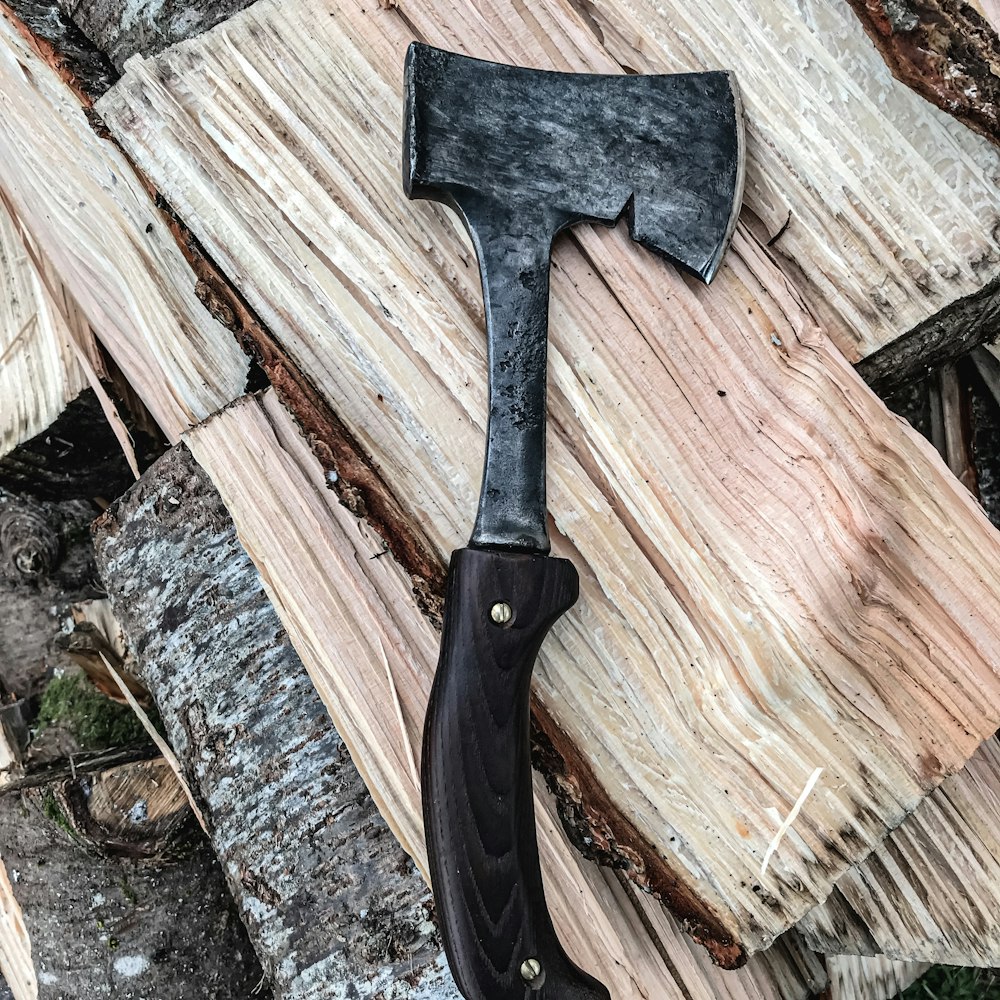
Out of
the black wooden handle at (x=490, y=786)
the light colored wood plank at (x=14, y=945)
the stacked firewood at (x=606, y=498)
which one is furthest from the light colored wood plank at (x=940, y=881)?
the light colored wood plank at (x=14, y=945)

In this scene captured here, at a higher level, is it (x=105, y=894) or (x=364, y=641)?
(x=364, y=641)

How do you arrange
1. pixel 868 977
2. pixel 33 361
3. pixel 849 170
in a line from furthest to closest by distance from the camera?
pixel 33 361, pixel 868 977, pixel 849 170

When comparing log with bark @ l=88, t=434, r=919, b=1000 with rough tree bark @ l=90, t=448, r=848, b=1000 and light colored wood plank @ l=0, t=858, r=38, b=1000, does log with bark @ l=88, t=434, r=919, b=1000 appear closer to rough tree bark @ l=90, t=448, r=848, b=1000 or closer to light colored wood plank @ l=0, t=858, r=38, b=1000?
rough tree bark @ l=90, t=448, r=848, b=1000

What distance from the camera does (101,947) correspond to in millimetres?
1946

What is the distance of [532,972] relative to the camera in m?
1.34

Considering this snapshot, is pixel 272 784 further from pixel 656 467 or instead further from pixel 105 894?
pixel 656 467

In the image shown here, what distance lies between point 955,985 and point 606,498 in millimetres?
1857

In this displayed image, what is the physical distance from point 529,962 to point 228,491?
104cm

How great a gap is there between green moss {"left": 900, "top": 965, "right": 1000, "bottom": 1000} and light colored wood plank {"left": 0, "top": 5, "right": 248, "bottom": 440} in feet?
8.00

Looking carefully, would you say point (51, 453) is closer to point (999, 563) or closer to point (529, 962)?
point (529, 962)

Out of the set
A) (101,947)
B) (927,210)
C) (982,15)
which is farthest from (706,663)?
(101,947)

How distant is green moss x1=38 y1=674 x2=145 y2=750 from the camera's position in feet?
7.91

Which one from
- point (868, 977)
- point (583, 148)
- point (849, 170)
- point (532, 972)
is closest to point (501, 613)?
point (532, 972)

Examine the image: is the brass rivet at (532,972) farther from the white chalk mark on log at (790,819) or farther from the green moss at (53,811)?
the green moss at (53,811)
